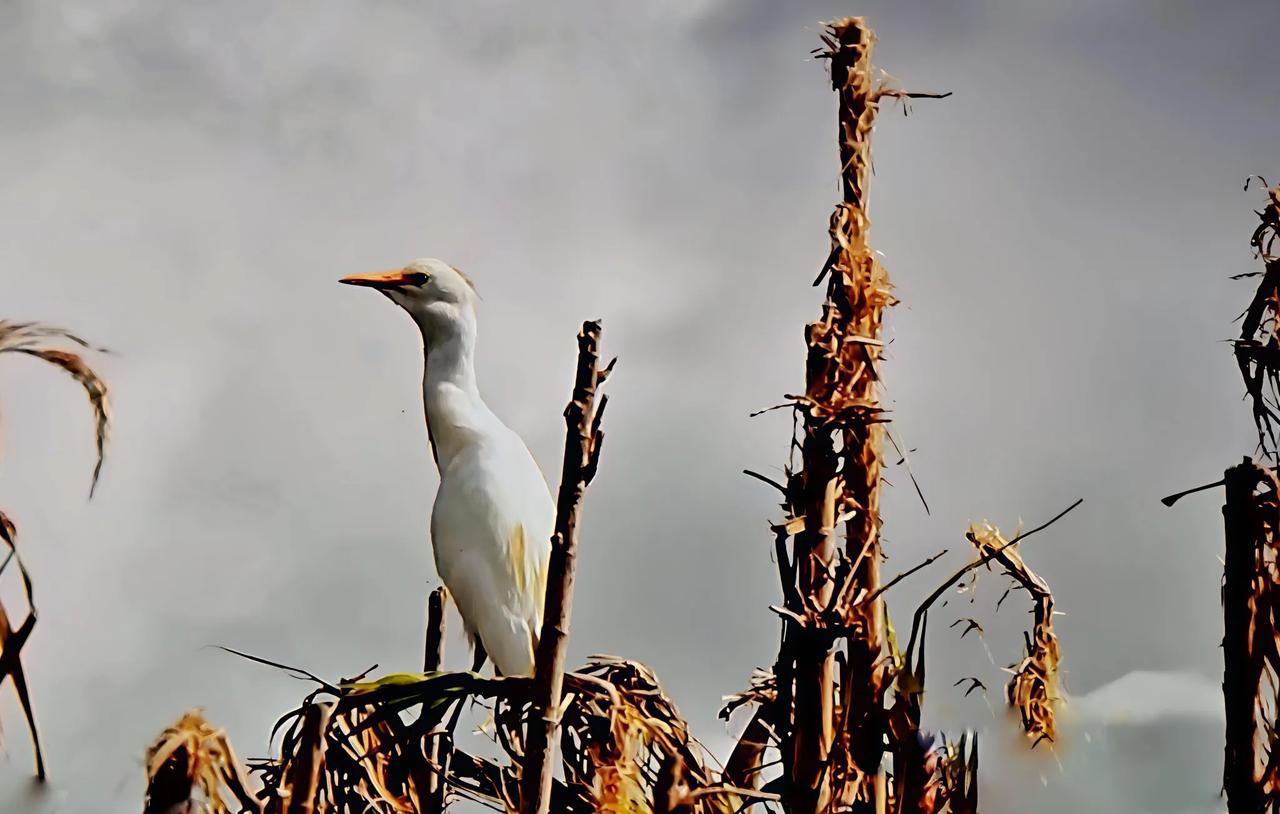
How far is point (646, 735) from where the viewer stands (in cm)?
248

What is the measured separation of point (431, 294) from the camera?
4051 millimetres

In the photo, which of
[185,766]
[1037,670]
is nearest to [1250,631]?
[185,766]

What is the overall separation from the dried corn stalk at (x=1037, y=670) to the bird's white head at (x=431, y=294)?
70.2 inches

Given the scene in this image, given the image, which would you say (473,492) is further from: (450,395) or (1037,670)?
(1037,670)

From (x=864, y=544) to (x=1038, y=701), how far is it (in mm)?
2159

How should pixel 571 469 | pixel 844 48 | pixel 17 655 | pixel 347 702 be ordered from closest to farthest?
pixel 17 655 < pixel 571 469 < pixel 844 48 < pixel 347 702

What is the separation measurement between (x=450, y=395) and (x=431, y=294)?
317 millimetres

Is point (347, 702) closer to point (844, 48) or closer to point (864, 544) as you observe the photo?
point (864, 544)

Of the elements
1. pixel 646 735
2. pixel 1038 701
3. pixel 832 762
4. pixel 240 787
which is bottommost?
pixel 240 787

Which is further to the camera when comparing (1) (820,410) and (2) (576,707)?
(2) (576,707)

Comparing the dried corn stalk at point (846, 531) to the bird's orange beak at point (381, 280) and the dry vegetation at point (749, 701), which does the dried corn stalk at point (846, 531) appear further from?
the bird's orange beak at point (381, 280)

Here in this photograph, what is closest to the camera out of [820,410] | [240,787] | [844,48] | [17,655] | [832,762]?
[17,655]

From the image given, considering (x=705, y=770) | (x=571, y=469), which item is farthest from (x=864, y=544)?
(x=705, y=770)

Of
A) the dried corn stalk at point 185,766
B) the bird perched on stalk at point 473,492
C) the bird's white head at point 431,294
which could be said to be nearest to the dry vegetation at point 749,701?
the dried corn stalk at point 185,766
